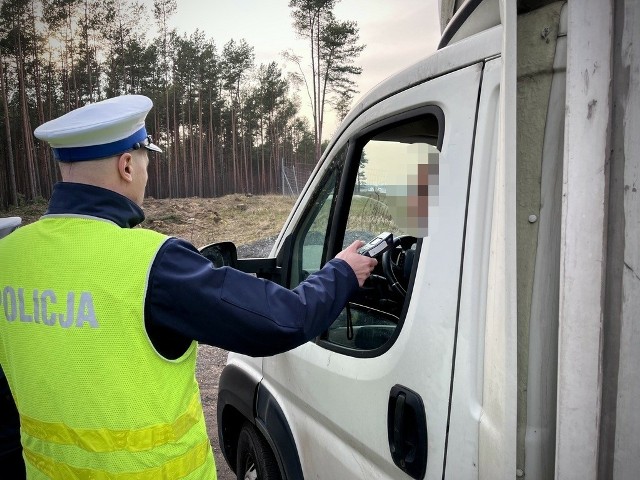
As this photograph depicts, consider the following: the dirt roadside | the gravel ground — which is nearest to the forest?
the dirt roadside

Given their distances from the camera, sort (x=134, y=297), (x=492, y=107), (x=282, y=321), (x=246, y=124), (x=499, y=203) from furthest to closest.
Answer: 1. (x=246, y=124)
2. (x=282, y=321)
3. (x=134, y=297)
4. (x=492, y=107)
5. (x=499, y=203)

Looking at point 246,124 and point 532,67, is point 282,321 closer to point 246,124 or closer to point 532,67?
point 532,67

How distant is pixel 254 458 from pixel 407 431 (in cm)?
135

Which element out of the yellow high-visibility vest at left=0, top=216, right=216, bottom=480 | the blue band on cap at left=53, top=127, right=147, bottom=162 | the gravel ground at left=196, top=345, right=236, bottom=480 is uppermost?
the blue band on cap at left=53, top=127, right=147, bottom=162

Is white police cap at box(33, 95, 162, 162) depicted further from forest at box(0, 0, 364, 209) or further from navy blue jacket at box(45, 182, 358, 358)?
forest at box(0, 0, 364, 209)

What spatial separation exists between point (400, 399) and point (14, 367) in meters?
1.10

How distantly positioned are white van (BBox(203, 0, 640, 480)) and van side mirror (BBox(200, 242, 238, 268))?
1.57 feet

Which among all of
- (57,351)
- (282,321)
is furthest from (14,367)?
(282,321)

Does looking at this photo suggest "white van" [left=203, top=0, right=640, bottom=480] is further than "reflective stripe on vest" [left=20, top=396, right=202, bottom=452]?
No

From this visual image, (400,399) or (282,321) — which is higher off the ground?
(282,321)

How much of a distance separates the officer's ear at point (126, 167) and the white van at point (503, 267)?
794 millimetres

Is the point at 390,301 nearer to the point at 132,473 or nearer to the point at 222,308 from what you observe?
the point at 222,308

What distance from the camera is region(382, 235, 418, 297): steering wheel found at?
1.90 metres

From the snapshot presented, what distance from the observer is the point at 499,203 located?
3.10 ft
